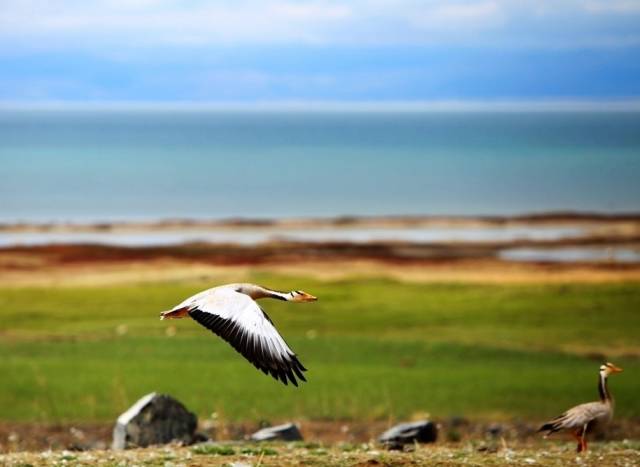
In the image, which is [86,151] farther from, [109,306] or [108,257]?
[109,306]

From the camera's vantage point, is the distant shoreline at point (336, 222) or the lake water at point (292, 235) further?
the distant shoreline at point (336, 222)

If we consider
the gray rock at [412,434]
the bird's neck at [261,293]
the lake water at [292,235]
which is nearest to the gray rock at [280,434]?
the gray rock at [412,434]

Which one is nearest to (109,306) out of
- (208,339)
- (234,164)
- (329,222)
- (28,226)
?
(208,339)

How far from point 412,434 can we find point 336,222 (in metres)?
47.3

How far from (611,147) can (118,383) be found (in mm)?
147846

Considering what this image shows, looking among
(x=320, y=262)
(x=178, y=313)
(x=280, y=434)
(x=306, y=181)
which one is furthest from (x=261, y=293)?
(x=306, y=181)

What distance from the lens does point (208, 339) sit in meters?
26.0

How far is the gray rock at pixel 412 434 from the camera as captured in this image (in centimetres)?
1484

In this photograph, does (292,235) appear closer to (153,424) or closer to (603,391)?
(153,424)

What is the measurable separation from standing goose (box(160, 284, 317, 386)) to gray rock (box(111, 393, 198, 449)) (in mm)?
3765

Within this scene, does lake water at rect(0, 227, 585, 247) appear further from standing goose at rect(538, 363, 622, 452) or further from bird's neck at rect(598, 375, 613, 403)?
standing goose at rect(538, 363, 622, 452)

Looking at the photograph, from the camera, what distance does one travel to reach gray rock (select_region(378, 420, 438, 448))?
14844 mm

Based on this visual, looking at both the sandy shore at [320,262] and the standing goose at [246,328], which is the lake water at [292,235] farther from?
the standing goose at [246,328]

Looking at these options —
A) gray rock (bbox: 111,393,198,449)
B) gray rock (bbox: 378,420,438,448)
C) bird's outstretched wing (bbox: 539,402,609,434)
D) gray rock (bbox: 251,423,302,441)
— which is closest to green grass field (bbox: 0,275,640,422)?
gray rock (bbox: 378,420,438,448)
